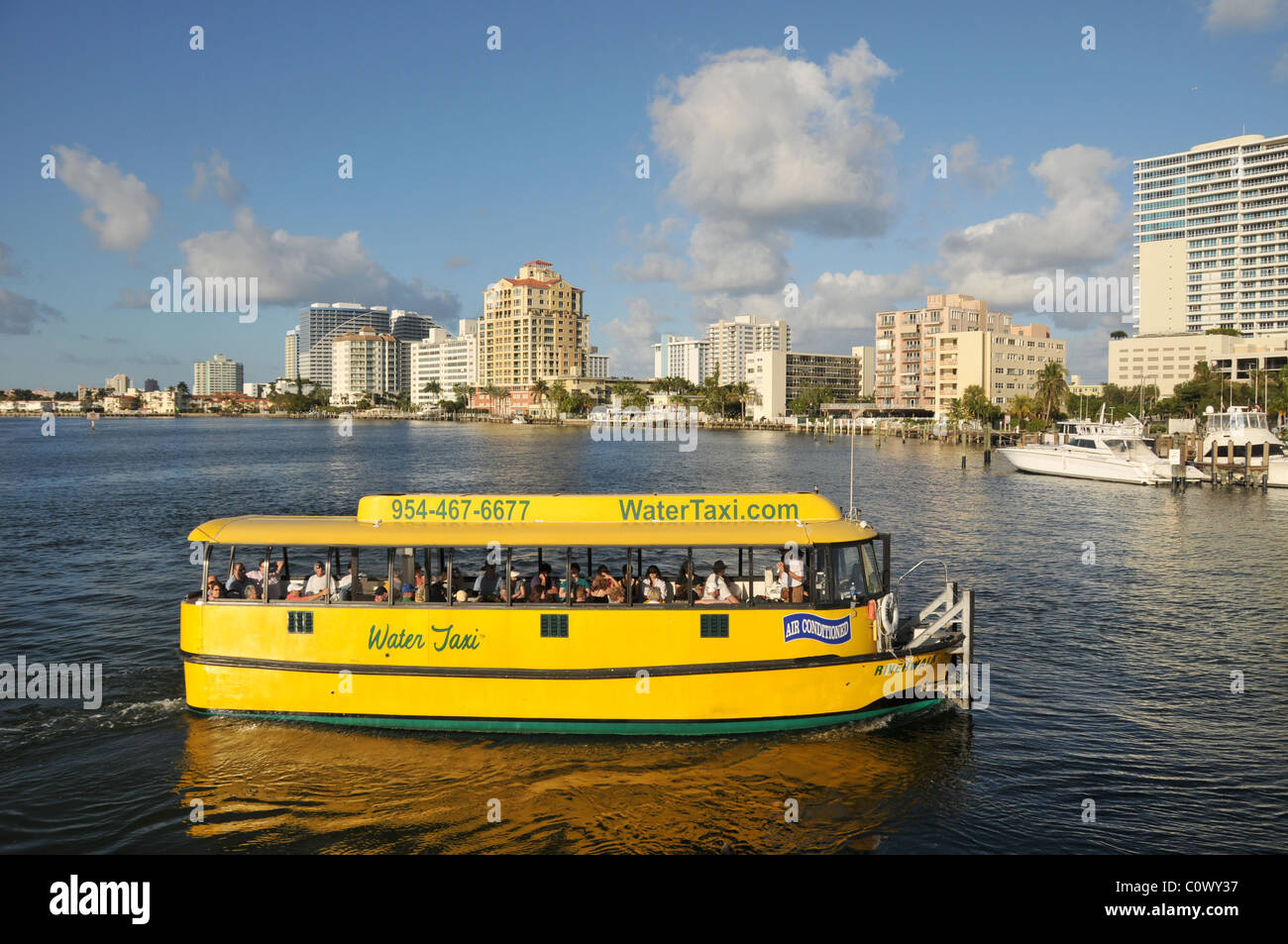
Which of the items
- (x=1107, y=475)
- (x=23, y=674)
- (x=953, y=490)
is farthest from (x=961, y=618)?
(x=1107, y=475)

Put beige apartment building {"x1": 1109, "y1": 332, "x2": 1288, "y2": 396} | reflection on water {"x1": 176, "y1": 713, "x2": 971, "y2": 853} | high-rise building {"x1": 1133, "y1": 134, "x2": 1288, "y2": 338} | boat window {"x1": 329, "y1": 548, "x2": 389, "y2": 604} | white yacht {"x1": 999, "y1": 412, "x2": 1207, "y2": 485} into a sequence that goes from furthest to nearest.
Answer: high-rise building {"x1": 1133, "y1": 134, "x2": 1288, "y2": 338}
beige apartment building {"x1": 1109, "y1": 332, "x2": 1288, "y2": 396}
white yacht {"x1": 999, "y1": 412, "x2": 1207, "y2": 485}
boat window {"x1": 329, "y1": 548, "x2": 389, "y2": 604}
reflection on water {"x1": 176, "y1": 713, "x2": 971, "y2": 853}

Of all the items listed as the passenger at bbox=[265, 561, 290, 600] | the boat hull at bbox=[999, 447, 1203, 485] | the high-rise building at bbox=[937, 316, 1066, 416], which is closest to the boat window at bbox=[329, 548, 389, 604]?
the passenger at bbox=[265, 561, 290, 600]

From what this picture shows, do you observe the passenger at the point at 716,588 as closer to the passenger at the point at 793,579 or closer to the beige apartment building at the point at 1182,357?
the passenger at the point at 793,579

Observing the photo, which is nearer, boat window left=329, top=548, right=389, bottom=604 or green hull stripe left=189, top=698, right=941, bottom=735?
green hull stripe left=189, top=698, right=941, bottom=735

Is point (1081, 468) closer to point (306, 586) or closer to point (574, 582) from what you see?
point (574, 582)

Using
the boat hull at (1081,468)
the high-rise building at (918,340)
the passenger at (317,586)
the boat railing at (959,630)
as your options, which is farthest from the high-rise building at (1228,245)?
the passenger at (317,586)

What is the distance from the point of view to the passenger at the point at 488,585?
14.1 meters

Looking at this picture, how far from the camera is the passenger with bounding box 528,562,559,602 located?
13.9 metres

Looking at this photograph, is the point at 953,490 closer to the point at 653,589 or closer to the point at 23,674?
the point at 653,589

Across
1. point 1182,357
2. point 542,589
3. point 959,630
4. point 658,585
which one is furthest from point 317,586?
point 1182,357

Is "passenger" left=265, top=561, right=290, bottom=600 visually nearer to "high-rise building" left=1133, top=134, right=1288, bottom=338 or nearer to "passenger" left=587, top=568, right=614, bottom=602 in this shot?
"passenger" left=587, top=568, right=614, bottom=602

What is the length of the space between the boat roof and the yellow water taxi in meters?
0.04
